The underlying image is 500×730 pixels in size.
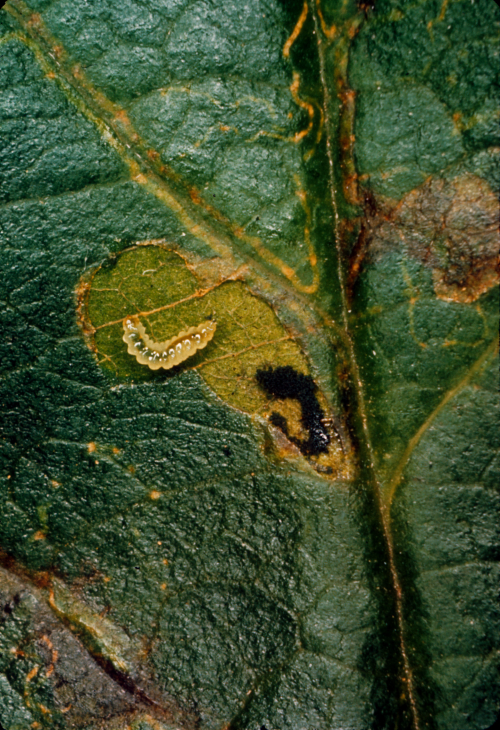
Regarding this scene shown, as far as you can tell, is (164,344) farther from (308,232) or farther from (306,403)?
(308,232)

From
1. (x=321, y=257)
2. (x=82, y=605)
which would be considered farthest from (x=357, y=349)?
(x=82, y=605)

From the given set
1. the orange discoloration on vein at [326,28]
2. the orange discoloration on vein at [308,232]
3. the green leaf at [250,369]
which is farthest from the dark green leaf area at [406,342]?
the orange discoloration on vein at [326,28]

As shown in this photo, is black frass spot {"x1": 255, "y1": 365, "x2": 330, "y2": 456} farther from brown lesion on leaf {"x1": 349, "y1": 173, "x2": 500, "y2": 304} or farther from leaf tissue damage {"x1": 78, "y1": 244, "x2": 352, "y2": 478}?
brown lesion on leaf {"x1": 349, "y1": 173, "x2": 500, "y2": 304}

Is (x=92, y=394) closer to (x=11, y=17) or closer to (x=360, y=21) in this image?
(x=11, y=17)

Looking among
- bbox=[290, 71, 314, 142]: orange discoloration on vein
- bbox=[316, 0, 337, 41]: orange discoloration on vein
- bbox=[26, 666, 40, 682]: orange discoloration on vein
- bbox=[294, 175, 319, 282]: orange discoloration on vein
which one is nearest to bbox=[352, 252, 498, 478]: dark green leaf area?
bbox=[294, 175, 319, 282]: orange discoloration on vein

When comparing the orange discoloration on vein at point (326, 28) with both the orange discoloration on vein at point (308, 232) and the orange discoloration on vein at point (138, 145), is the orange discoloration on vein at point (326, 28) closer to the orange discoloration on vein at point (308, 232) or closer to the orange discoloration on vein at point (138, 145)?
the orange discoloration on vein at point (138, 145)
